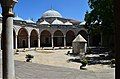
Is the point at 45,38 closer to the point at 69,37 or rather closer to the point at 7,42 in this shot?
the point at 69,37

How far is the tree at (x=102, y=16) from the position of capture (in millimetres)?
18938

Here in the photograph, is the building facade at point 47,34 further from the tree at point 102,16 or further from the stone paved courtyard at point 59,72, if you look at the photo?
the stone paved courtyard at point 59,72

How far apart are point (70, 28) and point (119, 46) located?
5072cm

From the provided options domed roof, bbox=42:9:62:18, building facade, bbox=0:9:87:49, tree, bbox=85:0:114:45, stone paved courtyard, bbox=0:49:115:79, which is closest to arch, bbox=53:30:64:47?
building facade, bbox=0:9:87:49

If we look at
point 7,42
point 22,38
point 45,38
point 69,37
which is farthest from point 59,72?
point 69,37

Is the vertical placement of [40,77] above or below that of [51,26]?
below

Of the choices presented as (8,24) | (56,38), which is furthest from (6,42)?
(56,38)

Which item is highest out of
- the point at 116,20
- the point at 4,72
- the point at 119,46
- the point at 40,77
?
the point at 116,20

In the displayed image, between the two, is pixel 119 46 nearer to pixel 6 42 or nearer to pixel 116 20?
pixel 116 20

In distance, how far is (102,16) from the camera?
21.0 metres

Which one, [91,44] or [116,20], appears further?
[91,44]

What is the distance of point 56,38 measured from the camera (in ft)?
182

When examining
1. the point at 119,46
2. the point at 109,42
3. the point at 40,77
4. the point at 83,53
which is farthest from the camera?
the point at 109,42

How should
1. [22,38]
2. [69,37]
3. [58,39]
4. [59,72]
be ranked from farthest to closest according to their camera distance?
[69,37] → [58,39] → [22,38] → [59,72]
